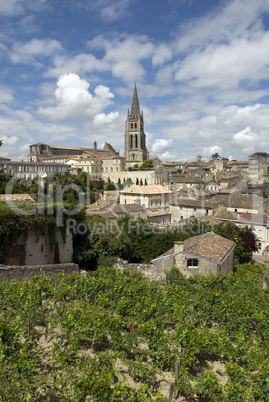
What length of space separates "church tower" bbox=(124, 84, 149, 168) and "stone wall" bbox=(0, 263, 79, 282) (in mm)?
85416

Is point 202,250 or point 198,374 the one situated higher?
point 202,250

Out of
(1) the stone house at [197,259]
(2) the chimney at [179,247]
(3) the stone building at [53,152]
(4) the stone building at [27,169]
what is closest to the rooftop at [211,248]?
(1) the stone house at [197,259]

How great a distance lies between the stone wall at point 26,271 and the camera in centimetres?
1356

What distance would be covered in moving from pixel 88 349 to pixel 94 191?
58.1m

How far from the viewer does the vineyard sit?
628 centimetres

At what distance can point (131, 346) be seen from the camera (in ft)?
27.2

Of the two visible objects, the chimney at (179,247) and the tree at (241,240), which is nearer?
the chimney at (179,247)

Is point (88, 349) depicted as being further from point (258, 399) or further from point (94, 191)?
point (94, 191)

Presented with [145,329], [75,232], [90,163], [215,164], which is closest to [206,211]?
[75,232]

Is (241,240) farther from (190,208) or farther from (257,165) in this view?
(257,165)

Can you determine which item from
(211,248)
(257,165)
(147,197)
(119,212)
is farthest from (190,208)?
(257,165)

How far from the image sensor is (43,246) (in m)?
18.6

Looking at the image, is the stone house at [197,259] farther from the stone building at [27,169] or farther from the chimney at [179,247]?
the stone building at [27,169]

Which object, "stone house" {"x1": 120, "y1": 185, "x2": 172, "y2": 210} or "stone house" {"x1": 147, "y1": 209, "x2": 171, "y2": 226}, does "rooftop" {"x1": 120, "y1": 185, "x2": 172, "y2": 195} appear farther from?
"stone house" {"x1": 147, "y1": 209, "x2": 171, "y2": 226}
